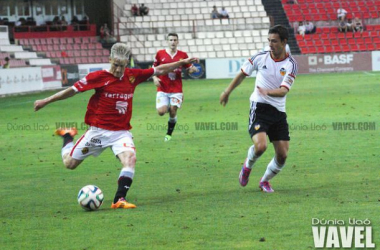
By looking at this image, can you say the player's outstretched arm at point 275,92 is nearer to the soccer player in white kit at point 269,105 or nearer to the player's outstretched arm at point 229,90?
the soccer player in white kit at point 269,105

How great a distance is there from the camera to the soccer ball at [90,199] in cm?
864

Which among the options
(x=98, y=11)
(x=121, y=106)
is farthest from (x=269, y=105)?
(x=98, y=11)

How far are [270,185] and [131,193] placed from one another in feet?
5.88

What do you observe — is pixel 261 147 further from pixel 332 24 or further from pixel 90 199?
pixel 332 24

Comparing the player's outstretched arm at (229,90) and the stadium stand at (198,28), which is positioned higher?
the player's outstretched arm at (229,90)

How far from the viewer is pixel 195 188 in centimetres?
1012

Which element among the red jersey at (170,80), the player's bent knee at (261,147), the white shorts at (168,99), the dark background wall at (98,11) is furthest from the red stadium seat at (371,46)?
the player's bent knee at (261,147)

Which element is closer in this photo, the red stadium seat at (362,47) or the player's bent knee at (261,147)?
the player's bent knee at (261,147)

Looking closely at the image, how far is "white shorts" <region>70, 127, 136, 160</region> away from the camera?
369 inches

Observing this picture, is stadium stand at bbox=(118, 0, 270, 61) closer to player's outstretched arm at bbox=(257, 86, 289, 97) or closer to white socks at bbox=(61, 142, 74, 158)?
white socks at bbox=(61, 142, 74, 158)

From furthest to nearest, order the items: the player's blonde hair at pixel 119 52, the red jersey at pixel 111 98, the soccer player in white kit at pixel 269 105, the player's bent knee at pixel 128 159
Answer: the soccer player in white kit at pixel 269 105 < the red jersey at pixel 111 98 < the player's bent knee at pixel 128 159 < the player's blonde hair at pixel 119 52

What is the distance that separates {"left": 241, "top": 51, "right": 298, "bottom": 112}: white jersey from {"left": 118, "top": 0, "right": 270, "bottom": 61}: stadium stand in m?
38.1

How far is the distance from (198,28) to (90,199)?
140ft

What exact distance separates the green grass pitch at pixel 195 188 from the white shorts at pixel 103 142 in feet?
2.07
